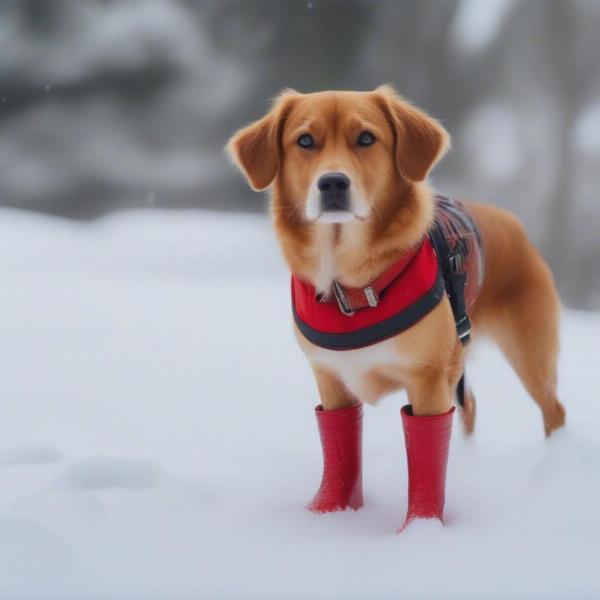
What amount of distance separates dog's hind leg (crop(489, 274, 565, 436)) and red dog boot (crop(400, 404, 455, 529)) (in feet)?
2.43

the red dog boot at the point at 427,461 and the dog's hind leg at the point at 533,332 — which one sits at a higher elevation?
the dog's hind leg at the point at 533,332

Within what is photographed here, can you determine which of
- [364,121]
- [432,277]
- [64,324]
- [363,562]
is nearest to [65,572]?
[363,562]

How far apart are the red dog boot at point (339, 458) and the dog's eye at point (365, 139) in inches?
30.4

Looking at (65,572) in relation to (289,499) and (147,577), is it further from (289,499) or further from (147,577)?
(289,499)

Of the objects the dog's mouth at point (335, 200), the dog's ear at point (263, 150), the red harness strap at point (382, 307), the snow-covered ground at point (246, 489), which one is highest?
the dog's ear at point (263, 150)

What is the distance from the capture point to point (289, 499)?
99.7 inches

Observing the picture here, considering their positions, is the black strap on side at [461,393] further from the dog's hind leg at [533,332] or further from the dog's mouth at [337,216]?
the dog's mouth at [337,216]

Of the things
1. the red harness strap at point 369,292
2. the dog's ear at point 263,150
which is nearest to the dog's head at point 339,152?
the dog's ear at point 263,150

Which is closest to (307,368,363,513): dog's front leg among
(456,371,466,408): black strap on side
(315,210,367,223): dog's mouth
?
(315,210,367,223): dog's mouth

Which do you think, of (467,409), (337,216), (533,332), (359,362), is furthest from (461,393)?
(337,216)

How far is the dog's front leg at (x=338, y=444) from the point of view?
7.79 ft

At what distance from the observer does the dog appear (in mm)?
2105

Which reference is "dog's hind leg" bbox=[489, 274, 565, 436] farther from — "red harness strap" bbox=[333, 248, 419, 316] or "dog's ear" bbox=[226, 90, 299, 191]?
"dog's ear" bbox=[226, 90, 299, 191]

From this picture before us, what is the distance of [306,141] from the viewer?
2.17 metres
